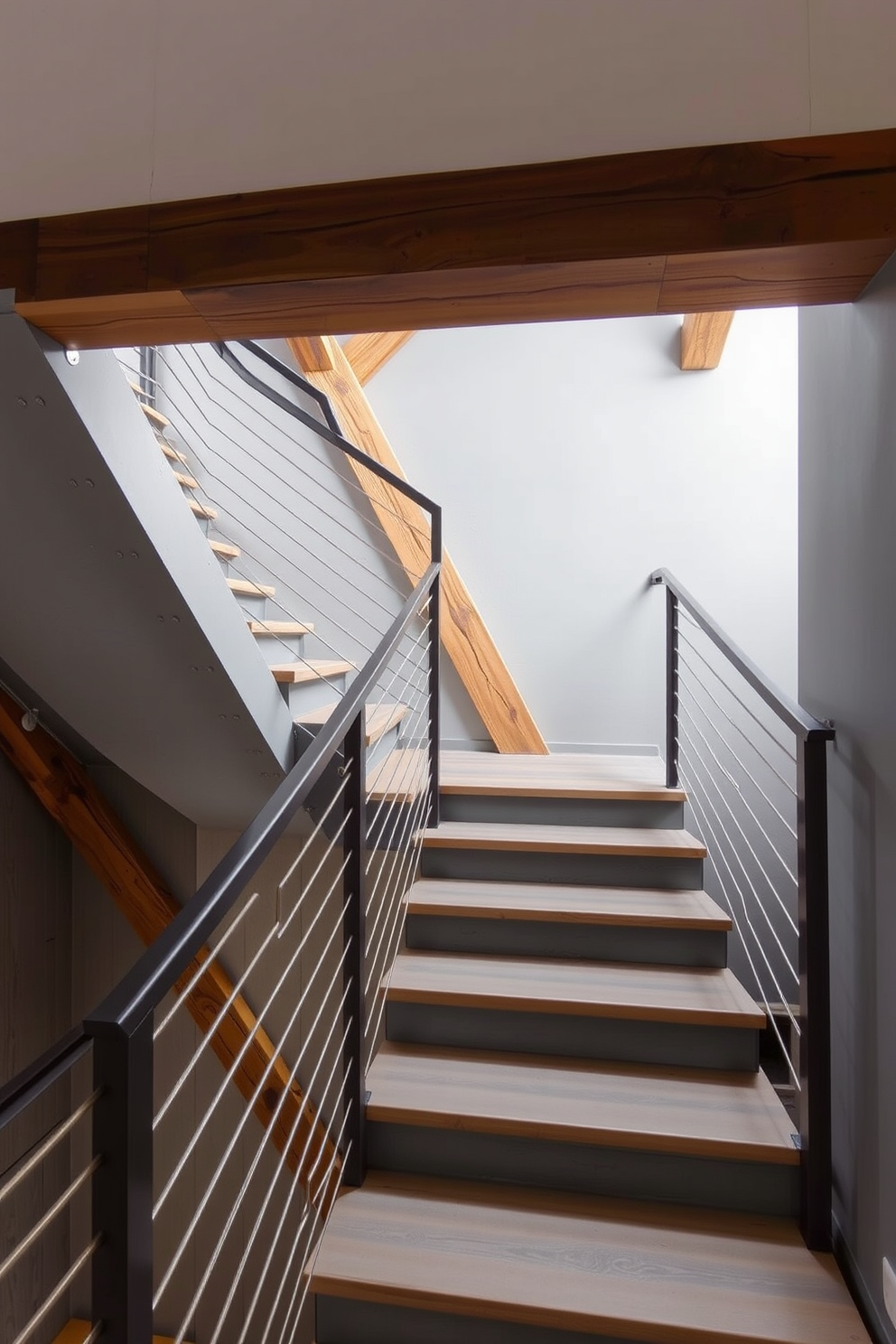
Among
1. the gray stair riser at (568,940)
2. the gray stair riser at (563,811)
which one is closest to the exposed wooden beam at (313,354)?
the gray stair riser at (563,811)

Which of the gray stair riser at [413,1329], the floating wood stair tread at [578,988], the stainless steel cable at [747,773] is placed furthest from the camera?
the floating wood stair tread at [578,988]

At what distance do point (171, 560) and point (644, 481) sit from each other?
2523 mm

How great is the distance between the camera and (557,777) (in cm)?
313

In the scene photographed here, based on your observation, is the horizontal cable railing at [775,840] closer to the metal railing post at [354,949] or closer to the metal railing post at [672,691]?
the metal railing post at [672,691]

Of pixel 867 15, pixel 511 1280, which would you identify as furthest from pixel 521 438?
pixel 511 1280

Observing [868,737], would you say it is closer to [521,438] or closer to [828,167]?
[828,167]

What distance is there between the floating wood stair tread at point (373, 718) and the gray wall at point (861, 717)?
4.24ft

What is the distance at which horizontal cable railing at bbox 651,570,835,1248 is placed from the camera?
5.65 ft

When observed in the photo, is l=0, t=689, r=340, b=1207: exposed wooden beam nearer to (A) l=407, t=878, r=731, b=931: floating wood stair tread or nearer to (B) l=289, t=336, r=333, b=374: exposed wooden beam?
(A) l=407, t=878, r=731, b=931: floating wood stair tread

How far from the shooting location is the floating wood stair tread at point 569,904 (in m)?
2.39

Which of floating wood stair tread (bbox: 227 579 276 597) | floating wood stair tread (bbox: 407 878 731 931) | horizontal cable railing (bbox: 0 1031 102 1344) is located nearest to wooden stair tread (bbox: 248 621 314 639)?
floating wood stair tread (bbox: 227 579 276 597)

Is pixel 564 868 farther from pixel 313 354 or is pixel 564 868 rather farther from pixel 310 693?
pixel 313 354

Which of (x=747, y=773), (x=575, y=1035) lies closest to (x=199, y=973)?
(x=575, y=1035)

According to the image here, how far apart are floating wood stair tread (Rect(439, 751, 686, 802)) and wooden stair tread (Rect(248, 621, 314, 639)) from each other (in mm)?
725
